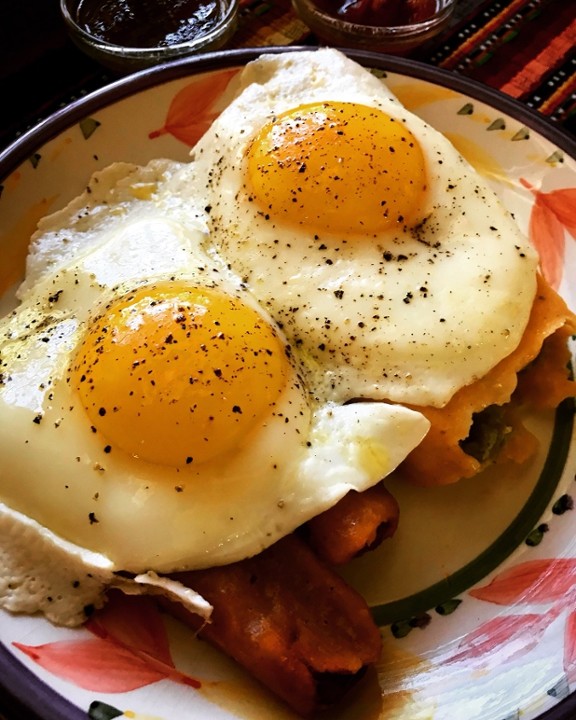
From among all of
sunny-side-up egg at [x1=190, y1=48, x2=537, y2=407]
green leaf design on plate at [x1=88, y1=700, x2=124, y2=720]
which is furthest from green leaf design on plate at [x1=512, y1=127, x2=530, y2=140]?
green leaf design on plate at [x1=88, y1=700, x2=124, y2=720]

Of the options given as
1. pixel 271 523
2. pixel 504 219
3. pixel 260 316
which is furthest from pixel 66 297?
pixel 504 219

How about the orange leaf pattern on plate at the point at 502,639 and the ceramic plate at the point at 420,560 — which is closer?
the ceramic plate at the point at 420,560

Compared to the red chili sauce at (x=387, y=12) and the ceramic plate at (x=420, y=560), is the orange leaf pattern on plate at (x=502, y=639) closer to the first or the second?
the ceramic plate at (x=420, y=560)

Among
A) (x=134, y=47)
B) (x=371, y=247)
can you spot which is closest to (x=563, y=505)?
(x=371, y=247)

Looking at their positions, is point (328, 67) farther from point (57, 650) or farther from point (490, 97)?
point (57, 650)

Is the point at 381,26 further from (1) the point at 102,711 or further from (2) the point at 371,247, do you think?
(1) the point at 102,711

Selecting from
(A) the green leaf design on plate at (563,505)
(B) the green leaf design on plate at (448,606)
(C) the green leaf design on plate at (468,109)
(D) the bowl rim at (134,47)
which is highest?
(C) the green leaf design on plate at (468,109)

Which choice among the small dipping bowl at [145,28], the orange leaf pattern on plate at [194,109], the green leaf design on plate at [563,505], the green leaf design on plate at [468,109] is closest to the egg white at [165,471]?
the green leaf design on plate at [563,505]

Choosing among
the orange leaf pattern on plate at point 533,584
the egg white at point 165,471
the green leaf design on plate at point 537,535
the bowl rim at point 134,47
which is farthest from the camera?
the bowl rim at point 134,47
